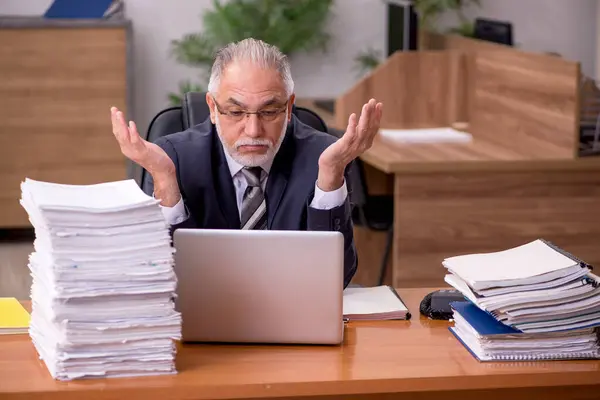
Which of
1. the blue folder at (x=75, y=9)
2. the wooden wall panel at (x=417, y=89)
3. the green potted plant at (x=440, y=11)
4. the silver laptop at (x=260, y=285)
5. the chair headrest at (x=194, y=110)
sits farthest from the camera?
the green potted plant at (x=440, y=11)

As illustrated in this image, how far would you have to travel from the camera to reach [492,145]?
4371mm

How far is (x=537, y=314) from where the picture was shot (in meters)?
2.02

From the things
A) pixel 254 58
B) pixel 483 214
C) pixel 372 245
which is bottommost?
pixel 372 245

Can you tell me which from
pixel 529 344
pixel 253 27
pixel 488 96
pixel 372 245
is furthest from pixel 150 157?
pixel 253 27

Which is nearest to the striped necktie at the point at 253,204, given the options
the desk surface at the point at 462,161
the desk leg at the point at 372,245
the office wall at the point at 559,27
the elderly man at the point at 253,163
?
the elderly man at the point at 253,163

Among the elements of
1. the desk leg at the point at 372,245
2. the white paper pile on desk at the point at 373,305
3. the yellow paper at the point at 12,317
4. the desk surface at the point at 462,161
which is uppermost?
the yellow paper at the point at 12,317

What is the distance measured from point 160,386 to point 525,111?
8.91 feet

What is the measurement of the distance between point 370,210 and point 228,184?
1.83m

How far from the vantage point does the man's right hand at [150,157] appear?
219 centimetres

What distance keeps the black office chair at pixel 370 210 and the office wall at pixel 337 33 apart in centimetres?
217

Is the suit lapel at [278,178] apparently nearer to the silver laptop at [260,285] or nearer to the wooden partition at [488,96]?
the silver laptop at [260,285]

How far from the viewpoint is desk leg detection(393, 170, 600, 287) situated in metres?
3.95

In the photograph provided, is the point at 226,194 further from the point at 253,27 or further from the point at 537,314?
the point at 253,27

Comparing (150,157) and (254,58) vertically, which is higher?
(254,58)
